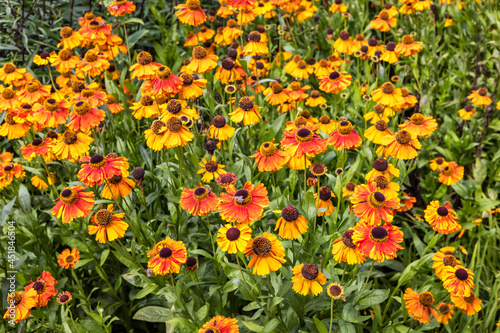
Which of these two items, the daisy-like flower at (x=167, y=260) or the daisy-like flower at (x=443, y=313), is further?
the daisy-like flower at (x=443, y=313)

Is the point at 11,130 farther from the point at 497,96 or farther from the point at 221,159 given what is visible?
the point at 497,96

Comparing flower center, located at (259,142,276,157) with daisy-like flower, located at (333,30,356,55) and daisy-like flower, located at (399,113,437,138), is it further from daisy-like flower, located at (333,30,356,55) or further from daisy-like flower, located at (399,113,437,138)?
daisy-like flower, located at (333,30,356,55)

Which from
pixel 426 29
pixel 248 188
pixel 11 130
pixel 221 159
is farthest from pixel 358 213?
pixel 426 29

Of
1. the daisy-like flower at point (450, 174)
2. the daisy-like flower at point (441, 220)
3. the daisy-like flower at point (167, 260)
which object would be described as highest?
the daisy-like flower at point (167, 260)

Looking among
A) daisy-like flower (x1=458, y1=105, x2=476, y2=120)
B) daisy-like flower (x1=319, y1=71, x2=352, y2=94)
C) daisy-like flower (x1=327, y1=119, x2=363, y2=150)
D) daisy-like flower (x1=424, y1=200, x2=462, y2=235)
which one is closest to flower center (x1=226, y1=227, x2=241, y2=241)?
daisy-like flower (x1=327, y1=119, x2=363, y2=150)

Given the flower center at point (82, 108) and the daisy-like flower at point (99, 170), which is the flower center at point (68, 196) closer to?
the daisy-like flower at point (99, 170)

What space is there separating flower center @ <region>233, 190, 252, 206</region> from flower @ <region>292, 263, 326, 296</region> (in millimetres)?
317

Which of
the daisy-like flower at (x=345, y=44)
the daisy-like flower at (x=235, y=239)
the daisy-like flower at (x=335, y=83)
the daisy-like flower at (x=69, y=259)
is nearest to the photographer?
the daisy-like flower at (x=235, y=239)

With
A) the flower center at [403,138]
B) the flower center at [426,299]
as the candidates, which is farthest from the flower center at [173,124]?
the flower center at [426,299]

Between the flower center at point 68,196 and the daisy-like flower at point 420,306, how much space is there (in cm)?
153

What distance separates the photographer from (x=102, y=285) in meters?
2.29

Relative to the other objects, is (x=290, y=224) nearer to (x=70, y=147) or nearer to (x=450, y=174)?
(x=70, y=147)

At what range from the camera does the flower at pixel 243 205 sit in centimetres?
146

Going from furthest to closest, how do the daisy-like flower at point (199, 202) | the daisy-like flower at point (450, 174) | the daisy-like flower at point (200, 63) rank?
the daisy-like flower at point (450, 174) < the daisy-like flower at point (200, 63) < the daisy-like flower at point (199, 202)
